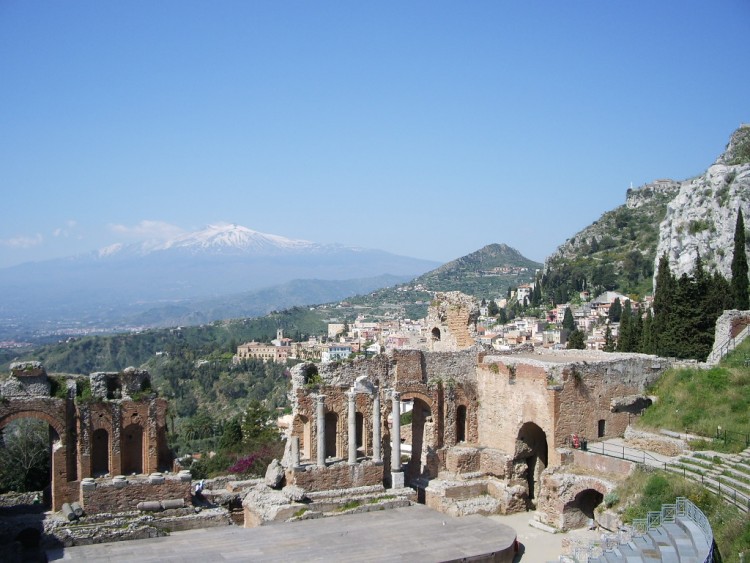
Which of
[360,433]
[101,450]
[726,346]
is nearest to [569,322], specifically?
[726,346]

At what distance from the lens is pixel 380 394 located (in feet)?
98.3

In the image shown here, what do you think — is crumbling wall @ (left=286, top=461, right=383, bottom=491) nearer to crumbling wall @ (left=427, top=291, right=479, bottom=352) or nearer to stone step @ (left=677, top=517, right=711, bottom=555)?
crumbling wall @ (left=427, top=291, right=479, bottom=352)

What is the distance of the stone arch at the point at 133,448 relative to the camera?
90.3 ft

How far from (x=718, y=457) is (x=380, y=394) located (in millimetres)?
11660

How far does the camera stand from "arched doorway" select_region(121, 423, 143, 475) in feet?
90.3

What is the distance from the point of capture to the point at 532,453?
1206 inches

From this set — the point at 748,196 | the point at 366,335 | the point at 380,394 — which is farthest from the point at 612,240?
the point at 380,394

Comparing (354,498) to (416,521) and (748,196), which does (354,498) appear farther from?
(748,196)

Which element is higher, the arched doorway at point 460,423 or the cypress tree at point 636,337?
the cypress tree at point 636,337

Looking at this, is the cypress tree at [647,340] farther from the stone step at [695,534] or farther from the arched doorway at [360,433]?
the stone step at [695,534]

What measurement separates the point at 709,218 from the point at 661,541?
6008 centimetres

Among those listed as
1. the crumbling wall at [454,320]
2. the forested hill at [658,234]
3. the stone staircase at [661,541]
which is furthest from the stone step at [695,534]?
the forested hill at [658,234]

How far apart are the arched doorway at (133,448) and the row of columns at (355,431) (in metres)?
5.34

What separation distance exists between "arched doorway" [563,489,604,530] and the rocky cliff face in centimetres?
4039
